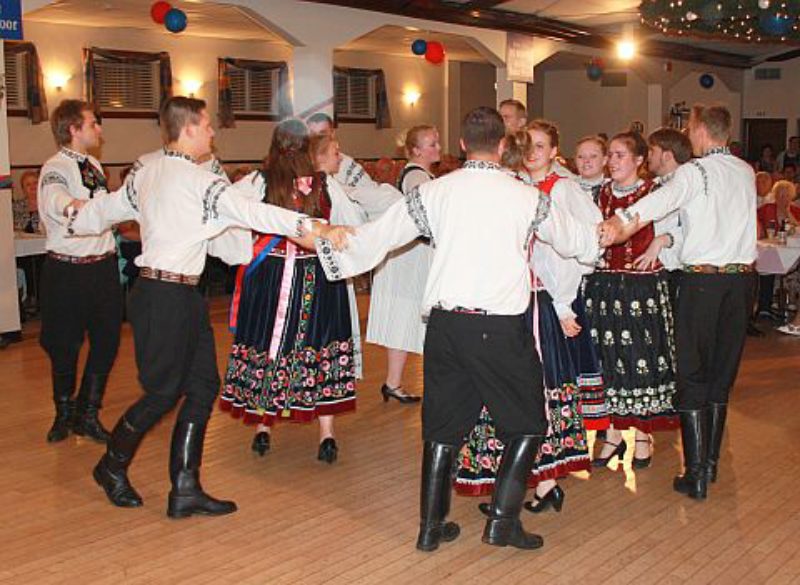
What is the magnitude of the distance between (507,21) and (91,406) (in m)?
7.79

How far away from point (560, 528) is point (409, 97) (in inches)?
496

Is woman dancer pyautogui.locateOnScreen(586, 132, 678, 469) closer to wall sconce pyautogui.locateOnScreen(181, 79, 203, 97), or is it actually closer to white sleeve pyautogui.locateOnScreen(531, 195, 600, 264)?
white sleeve pyautogui.locateOnScreen(531, 195, 600, 264)


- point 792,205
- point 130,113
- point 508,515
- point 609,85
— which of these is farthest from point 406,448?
point 609,85

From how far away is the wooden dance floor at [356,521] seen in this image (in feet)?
10.8

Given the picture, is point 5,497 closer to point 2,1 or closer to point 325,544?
point 325,544

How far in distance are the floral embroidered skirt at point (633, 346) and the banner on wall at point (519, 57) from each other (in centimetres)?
766

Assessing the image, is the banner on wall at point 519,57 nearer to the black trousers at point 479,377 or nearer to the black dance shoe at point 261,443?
the black dance shoe at point 261,443

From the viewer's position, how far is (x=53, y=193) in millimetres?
4227

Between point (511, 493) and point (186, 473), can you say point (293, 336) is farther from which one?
point (511, 493)

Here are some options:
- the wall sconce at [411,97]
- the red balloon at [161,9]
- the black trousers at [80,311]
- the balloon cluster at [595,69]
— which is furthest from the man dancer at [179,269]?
the wall sconce at [411,97]

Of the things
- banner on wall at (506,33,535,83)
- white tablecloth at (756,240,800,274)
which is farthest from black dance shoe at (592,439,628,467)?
banner on wall at (506,33,535,83)

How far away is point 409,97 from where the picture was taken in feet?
51.5

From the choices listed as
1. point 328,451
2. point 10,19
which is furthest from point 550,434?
point 10,19

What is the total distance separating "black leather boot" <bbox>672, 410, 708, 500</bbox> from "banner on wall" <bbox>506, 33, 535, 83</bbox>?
805cm
